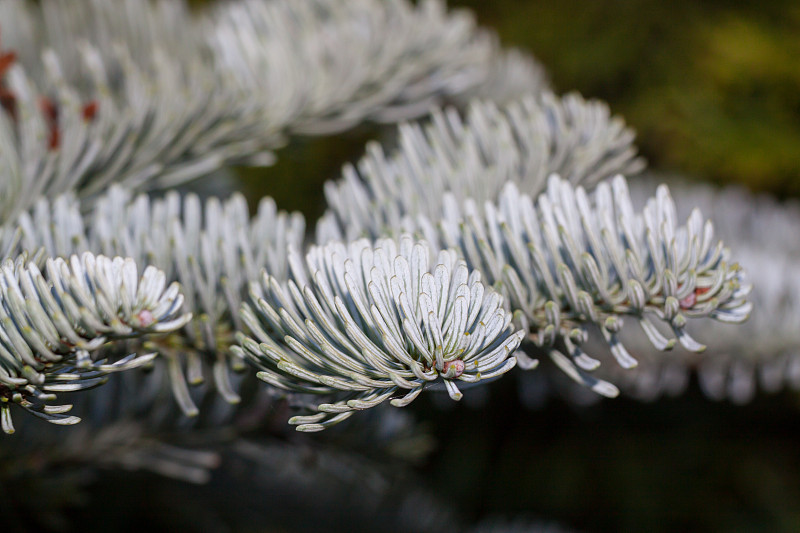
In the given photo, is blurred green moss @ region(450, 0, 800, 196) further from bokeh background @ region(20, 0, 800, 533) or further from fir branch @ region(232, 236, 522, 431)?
fir branch @ region(232, 236, 522, 431)

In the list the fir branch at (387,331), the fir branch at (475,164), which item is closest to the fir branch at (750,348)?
the fir branch at (475,164)

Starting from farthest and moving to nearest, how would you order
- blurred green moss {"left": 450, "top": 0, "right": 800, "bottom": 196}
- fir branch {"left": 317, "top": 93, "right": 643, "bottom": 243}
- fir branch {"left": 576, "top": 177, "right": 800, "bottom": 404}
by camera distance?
blurred green moss {"left": 450, "top": 0, "right": 800, "bottom": 196}
fir branch {"left": 576, "top": 177, "right": 800, "bottom": 404}
fir branch {"left": 317, "top": 93, "right": 643, "bottom": 243}

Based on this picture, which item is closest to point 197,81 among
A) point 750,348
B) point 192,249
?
point 192,249

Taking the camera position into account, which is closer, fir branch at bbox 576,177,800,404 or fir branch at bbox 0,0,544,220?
fir branch at bbox 0,0,544,220

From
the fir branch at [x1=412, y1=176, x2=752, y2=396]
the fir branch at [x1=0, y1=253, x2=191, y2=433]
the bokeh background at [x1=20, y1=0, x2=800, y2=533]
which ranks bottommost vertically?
the bokeh background at [x1=20, y1=0, x2=800, y2=533]

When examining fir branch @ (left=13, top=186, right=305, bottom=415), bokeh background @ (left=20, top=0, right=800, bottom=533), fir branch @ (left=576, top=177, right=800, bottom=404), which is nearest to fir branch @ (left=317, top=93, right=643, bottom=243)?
fir branch @ (left=13, top=186, right=305, bottom=415)

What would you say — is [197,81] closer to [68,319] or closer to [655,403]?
[68,319]
